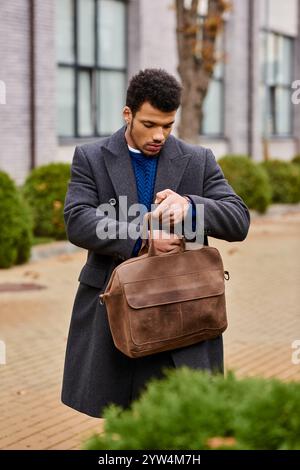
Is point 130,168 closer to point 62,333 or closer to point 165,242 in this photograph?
point 165,242

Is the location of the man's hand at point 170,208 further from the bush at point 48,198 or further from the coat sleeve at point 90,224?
the bush at point 48,198

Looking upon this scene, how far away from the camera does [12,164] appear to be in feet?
52.3

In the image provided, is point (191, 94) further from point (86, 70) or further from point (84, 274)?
point (84, 274)

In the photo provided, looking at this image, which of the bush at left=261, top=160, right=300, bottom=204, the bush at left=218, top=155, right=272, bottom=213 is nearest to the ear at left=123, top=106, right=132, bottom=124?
the bush at left=218, top=155, right=272, bottom=213

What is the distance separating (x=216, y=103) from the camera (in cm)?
2433

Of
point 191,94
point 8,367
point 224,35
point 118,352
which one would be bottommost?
point 8,367

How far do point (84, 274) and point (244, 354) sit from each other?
4.09 meters

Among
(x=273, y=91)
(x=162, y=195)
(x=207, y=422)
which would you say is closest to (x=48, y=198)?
(x=162, y=195)

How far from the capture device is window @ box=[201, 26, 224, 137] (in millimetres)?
23797

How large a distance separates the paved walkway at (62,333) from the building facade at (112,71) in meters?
3.56

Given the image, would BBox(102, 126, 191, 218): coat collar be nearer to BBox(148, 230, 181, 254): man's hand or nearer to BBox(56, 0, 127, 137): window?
BBox(148, 230, 181, 254): man's hand

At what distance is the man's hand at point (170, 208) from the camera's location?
3461 millimetres

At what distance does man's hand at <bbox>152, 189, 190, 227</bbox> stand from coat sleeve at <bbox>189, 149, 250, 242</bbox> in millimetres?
141

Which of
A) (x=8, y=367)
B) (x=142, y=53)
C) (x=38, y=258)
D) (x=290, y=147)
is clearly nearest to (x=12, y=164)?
(x=38, y=258)
